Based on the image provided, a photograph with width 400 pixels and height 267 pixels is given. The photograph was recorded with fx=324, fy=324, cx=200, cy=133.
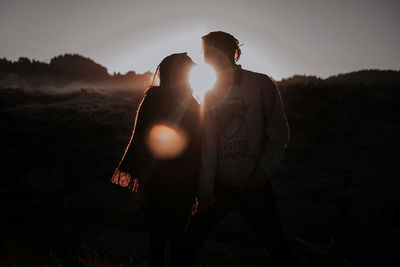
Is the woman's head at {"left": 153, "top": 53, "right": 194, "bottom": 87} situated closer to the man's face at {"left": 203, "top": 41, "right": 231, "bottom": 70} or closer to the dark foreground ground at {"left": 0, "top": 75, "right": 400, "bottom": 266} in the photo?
the man's face at {"left": 203, "top": 41, "right": 231, "bottom": 70}

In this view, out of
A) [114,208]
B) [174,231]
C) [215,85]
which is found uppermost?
[215,85]

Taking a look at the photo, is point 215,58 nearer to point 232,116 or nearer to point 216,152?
point 232,116

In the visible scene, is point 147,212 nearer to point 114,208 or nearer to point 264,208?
point 264,208

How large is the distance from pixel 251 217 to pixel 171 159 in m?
0.62

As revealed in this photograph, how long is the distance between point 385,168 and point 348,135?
348 cm

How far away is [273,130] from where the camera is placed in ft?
6.66

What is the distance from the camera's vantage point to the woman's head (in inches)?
81.4

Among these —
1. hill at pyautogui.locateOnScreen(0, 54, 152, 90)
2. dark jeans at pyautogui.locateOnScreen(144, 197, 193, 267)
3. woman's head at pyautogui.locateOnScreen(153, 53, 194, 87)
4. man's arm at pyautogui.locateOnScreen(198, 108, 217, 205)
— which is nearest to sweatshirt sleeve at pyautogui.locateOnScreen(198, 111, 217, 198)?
man's arm at pyautogui.locateOnScreen(198, 108, 217, 205)

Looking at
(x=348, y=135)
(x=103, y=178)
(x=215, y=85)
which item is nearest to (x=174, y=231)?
(x=215, y=85)

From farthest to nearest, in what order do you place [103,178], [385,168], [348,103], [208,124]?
[348,103] → [385,168] → [103,178] → [208,124]

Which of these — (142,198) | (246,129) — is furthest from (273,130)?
(142,198)

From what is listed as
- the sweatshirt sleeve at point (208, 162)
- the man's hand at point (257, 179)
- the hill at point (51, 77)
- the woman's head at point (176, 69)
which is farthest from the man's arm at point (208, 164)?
the hill at point (51, 77)

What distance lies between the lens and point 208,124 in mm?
1983

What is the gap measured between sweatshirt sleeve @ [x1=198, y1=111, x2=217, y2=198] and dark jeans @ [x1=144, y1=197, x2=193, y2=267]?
0.70 feet
